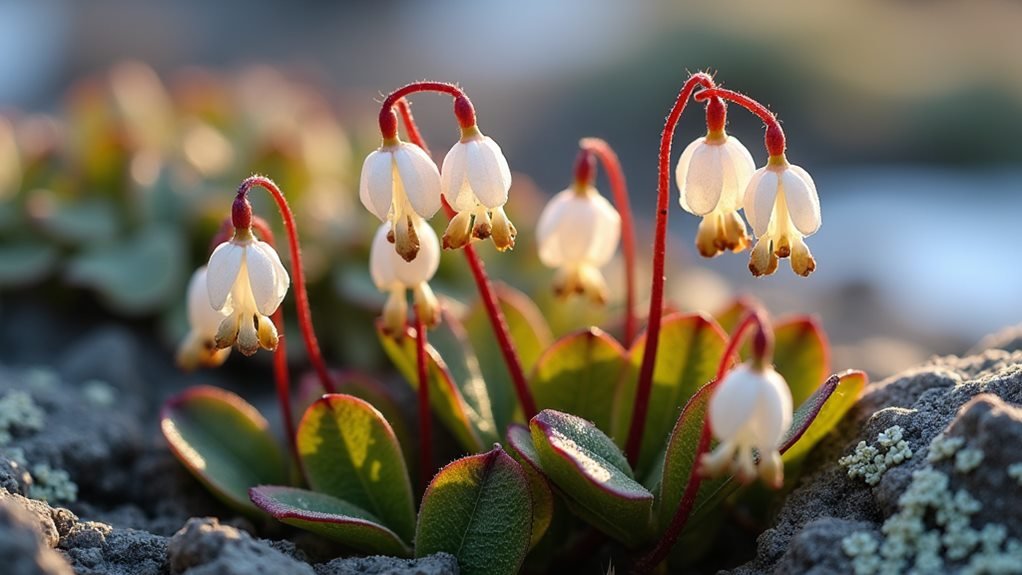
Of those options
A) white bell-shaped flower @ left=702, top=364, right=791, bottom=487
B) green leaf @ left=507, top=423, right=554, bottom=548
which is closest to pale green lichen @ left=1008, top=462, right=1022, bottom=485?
white bell-shaped flower @ left=702, top=364, right=791, bottom=487

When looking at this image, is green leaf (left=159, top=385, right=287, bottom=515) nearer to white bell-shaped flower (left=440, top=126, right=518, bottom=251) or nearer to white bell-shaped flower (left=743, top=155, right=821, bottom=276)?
white bell-shaped flower (left=440, top=126, right=518, bottom=251)

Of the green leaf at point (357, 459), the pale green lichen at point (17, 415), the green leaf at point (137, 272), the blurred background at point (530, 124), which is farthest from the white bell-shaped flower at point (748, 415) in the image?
the green leaf at point (137, 272)

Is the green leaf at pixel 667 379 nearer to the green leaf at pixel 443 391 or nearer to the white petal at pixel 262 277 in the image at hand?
the green leaf at pixel 443 391

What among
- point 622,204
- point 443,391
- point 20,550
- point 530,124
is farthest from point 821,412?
point 530,124

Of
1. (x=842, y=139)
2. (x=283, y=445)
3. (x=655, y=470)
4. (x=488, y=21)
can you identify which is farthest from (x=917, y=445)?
(x=488, y=21)

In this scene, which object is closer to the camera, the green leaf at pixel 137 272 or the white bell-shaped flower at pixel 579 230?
the white bell-shaped flower at pixel 579 230

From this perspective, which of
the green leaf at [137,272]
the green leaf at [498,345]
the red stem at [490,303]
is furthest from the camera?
the green leaf at [137,272]
